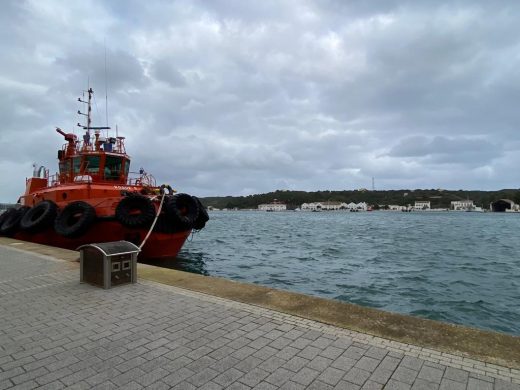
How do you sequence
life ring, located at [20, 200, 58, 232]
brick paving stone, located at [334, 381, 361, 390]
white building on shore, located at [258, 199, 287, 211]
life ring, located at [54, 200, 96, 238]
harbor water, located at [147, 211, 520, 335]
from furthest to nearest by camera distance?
white building on shore, located at [258, 199, 287, 211] < life ring, located at [20, 200, 58, 232] < life ring, located at [54, 200, 96, 238] < harbor water, located at [147, 211, 520, 335] < brick paving stone, located at [334, 381, 361, 390]

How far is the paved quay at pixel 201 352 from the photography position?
3.32m

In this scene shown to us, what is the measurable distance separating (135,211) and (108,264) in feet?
24.2

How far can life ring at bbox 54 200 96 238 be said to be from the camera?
13.1 m

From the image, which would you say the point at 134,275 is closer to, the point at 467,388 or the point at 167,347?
the point at 167,347

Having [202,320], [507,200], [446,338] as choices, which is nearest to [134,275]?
[202,320]

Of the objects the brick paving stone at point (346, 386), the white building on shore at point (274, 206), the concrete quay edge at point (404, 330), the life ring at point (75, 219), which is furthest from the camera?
the white building on shore at point (274, 206)

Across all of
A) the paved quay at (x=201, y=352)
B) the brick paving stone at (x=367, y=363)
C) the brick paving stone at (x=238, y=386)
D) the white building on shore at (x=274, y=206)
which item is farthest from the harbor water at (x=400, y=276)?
the white building on shore at (x=274, y=206)

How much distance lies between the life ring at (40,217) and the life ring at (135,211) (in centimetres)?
361

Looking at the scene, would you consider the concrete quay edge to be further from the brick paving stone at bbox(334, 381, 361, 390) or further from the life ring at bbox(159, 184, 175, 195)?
the life ring at bbox(159, 184, 175, 195)

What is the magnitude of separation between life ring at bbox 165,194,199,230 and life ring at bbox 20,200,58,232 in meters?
4.82

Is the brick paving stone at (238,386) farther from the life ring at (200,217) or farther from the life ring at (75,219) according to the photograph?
the life ring at (200,217)

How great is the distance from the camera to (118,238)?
44.7ft

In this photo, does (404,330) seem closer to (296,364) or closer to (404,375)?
(404,375)

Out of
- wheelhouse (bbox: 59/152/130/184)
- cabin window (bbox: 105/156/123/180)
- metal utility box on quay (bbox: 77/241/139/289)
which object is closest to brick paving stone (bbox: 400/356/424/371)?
metal utility box on quay (bbox: 77/241/139/289)
